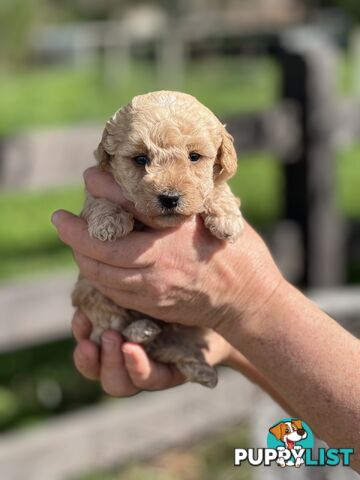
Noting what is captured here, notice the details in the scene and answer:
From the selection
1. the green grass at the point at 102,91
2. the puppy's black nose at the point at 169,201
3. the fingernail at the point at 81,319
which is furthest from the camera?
the green grass at the point at 102,91

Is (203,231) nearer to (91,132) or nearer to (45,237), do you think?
(91,132)

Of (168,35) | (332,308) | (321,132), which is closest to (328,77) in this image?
(321,132)

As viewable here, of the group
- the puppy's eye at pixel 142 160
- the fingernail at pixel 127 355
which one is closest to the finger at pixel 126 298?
the fingernail at pixel 127 355

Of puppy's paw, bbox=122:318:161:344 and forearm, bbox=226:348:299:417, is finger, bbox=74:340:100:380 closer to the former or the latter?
puppy's paw, bbox=122:318:161:344

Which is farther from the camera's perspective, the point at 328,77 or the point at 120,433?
the point at 328,77

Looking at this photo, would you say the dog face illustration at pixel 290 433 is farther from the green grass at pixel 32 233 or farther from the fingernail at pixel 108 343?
the green grass at pixel 32 233

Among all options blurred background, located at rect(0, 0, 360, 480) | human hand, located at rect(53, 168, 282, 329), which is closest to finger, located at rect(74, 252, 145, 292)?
human hand, located at rect(53, 168, 282, 329)
